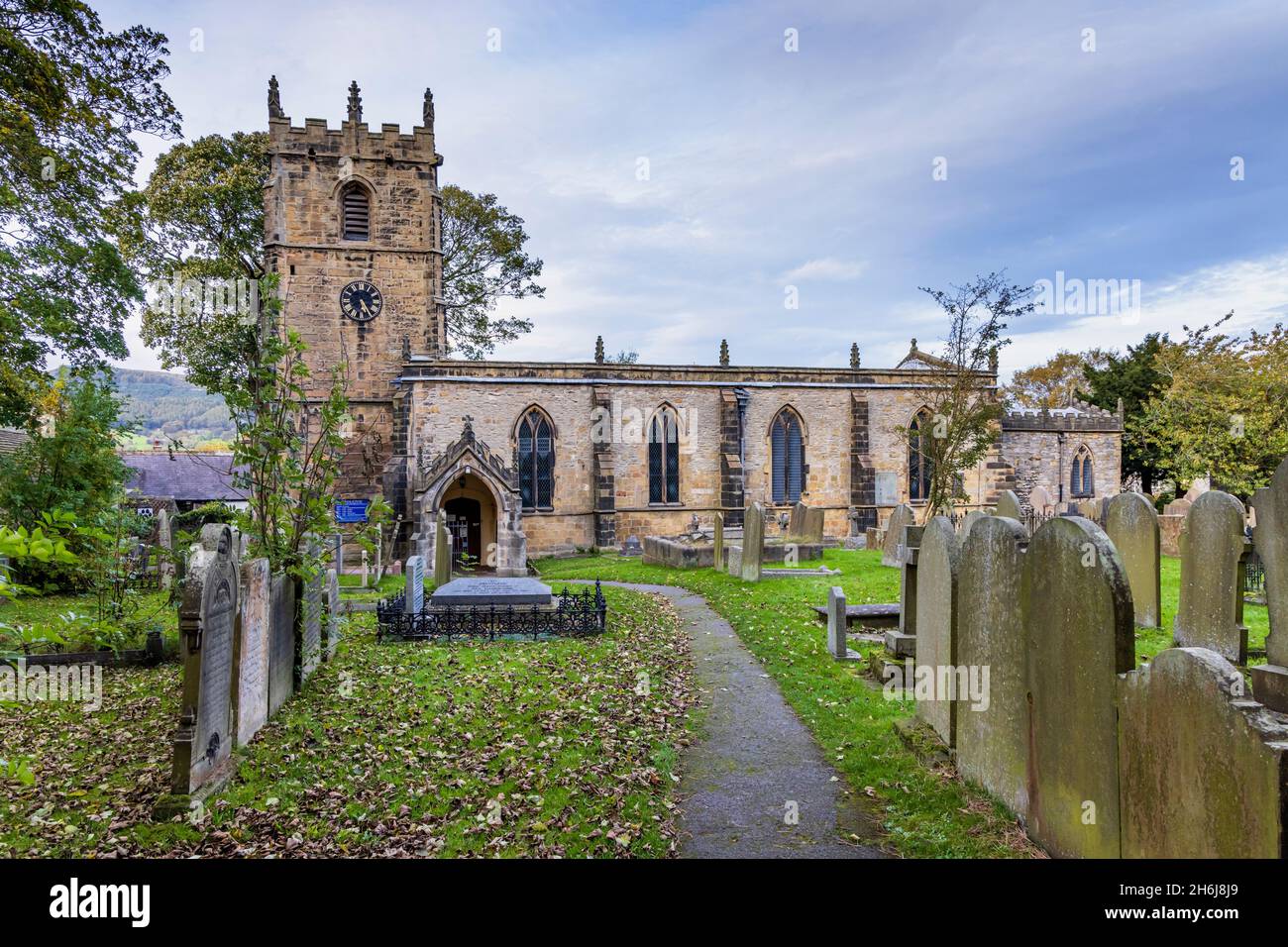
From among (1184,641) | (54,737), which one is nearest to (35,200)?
(54,737)

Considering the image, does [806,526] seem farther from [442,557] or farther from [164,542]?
[164,542]

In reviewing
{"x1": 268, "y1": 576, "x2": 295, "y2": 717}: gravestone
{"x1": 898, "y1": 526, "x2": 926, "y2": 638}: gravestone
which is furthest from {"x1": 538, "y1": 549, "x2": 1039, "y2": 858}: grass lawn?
{"x1": 268, "y1": 576, "x2": 295, "y2": 717}: gravestone

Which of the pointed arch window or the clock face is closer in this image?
the clock face

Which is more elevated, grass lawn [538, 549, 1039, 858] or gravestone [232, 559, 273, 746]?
gravestone [232, 559, 273, 746]

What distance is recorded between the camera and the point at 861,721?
7.44m

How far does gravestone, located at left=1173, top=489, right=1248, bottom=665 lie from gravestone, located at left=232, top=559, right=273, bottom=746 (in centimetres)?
976

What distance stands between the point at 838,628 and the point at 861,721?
2551 millimetres

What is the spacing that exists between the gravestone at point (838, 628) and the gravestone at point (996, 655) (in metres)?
3.84

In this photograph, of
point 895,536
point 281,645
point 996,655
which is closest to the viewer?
point 996,655

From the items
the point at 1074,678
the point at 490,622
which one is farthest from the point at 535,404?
the point at 1074,678

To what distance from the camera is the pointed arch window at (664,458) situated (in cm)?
2595

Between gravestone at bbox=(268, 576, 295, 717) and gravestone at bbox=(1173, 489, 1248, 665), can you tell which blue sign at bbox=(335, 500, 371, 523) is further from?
gravestone at bbox=(1173, 489, 1248, 665)

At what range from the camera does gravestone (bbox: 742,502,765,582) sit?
16312 millimetres
